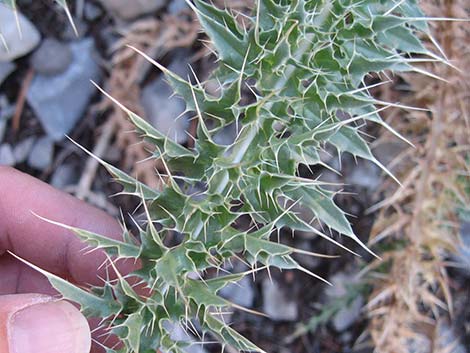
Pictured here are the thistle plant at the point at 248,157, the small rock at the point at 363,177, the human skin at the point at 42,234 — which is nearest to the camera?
the thistle plant at the point at 248,157

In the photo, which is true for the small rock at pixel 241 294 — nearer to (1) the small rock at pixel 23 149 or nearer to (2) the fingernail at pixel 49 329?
(1) the small rock at pixel 23 149

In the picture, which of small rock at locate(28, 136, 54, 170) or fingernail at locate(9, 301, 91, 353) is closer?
fingernail at locate(9, 301, 91, 353)

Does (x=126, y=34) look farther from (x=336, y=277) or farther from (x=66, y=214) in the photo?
(x=336, y=277)

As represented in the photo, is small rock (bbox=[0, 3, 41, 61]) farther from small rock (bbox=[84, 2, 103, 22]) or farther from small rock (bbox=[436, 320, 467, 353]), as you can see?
small rock (bbox=[436, 320, 467, 353])

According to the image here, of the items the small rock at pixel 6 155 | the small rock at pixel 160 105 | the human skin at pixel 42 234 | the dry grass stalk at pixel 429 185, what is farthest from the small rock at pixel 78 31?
the dry grass stalk at pixel 429 185

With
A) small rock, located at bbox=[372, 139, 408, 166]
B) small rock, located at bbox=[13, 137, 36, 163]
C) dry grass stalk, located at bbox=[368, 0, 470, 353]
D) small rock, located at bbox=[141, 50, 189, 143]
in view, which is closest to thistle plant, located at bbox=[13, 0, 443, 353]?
dry grass stalk, located at bbox=[368, 0, 470, 353]

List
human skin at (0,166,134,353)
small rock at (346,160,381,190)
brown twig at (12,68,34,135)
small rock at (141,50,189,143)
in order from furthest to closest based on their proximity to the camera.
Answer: brown twig at (12,68,34,135) → small rock at (141,50,189,143) → small rock at (346,160,381,190) → human skin at (0,166,134,353)

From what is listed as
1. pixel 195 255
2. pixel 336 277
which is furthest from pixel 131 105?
pixel 195 255
